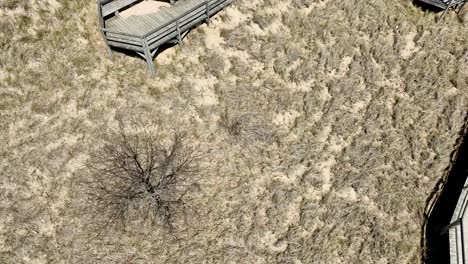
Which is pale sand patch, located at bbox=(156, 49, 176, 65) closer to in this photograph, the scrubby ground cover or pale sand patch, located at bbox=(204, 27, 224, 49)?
the scrubby ground cover

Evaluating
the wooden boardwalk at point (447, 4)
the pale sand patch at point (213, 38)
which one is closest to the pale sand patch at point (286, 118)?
the pale sand patch at point (213, 38)

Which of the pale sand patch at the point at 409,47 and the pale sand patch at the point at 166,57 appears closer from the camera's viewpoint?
the pale sand patch at the point at 166,57

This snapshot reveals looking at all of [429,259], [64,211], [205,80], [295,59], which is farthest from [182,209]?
[429,259]

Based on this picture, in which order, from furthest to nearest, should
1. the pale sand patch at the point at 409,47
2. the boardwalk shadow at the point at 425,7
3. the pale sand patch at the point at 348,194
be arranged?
the boardwalk shadow at the point at 425,7 → the pale sand patch at the point at 409,47 → the pale sand patch at the point at 348,194

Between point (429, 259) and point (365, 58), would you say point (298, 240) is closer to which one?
point (429, 259)

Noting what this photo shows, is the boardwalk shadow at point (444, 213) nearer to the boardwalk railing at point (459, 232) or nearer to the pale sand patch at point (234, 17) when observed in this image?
the boardwalk railing at point (459, 232)

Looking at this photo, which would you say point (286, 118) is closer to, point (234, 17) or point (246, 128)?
point (246, 128)
